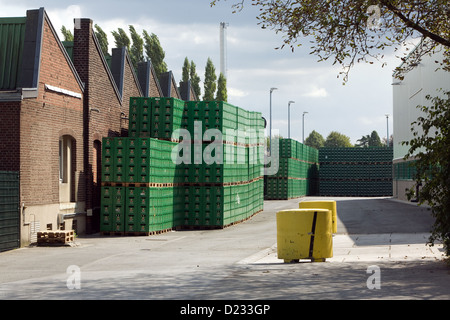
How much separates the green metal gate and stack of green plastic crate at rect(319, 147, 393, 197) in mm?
44593

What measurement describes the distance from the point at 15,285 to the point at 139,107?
1463 centimetres

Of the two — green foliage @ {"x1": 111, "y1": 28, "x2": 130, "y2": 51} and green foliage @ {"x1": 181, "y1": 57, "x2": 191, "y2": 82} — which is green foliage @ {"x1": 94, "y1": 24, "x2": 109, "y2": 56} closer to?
green foliage @ {"x1": 111, "y1": 28, "x2": 130, "y2": 51}

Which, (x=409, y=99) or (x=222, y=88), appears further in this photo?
(x=222, y=88)

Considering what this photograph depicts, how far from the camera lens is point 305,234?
14047 mm

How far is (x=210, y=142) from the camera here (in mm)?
26234

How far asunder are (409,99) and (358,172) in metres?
15.7

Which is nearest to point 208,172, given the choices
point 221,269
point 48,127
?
point 48,127

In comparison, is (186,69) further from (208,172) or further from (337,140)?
(337,140)

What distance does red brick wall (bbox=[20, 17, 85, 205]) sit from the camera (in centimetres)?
1997

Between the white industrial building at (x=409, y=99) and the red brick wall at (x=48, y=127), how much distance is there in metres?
19.8

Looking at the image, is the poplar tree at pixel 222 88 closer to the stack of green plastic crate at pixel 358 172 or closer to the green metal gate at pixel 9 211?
the stack of green plastic crate at pixel 358 172

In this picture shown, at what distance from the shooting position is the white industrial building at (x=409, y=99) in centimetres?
3647

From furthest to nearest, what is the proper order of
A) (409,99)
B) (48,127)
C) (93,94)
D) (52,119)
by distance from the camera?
(409,99)
(93,94)
(52,119)
(48,127)

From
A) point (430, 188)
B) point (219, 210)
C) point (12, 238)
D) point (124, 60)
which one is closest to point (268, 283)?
Answer: point (430, 188)
